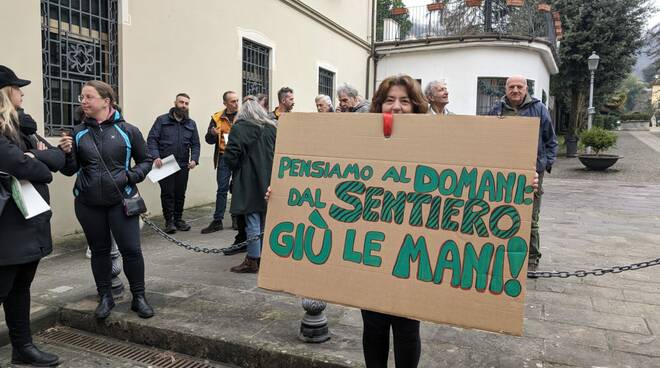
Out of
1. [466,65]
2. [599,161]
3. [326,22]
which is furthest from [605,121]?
[326,22]

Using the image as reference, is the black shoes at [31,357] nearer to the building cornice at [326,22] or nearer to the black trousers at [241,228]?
the black trousers at [241,228]

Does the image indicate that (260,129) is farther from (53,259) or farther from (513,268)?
(513,268)

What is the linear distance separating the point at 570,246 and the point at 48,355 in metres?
5.77

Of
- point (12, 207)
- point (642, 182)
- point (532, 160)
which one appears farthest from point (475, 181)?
point (642, 182)

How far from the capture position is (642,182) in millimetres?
14523

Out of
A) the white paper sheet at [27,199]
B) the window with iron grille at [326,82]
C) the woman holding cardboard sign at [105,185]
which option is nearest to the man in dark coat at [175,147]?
the woman holding cardboard sign at [105,185]

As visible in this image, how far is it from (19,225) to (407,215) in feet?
7.28

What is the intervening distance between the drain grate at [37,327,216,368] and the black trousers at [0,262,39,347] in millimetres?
480

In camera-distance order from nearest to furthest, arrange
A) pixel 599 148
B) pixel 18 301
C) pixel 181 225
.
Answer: pixel 18 301 → pixel 181 225 → pixel 599 148

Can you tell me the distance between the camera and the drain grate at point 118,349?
3.36m

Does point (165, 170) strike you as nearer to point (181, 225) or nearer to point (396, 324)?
point (181, 225)

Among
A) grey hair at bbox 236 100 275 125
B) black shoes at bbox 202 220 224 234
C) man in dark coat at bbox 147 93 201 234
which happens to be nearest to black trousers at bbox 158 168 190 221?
man in dark coat at bbox 147 93 201 234

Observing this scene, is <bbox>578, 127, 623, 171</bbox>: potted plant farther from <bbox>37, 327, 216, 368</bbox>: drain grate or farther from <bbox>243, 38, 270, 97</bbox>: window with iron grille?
<bbox>37, 327, 216, 368</bbox>: drain grate

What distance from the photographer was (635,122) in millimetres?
48188
